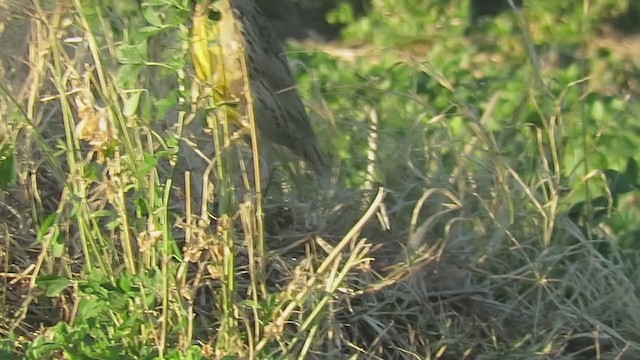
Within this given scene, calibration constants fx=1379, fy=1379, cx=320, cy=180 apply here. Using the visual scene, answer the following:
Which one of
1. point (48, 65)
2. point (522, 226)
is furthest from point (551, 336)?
point (48, 65)

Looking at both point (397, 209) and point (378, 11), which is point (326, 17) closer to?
point (378, 11)

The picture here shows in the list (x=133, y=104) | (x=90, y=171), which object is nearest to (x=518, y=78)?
(x=90, y=171)

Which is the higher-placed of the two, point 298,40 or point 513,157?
point 513,157

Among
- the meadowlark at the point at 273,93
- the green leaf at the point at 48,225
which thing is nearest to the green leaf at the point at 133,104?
the green leaf at the point at 48,225

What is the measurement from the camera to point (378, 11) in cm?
1147

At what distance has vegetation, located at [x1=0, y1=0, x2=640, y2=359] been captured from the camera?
305 cm

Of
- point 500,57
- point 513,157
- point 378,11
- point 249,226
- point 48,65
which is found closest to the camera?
point 249,226

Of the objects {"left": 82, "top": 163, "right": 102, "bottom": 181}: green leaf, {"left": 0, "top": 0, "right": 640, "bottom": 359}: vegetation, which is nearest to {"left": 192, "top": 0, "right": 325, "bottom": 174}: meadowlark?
{"left": 0, "top": 0, "right": 640, "bottom": 359}: vegetation

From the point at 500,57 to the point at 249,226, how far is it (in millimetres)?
7451

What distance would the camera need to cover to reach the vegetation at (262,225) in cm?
305

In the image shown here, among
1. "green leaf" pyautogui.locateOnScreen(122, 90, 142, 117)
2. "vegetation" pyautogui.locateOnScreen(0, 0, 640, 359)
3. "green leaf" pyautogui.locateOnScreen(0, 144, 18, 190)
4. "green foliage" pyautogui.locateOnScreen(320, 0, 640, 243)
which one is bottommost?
"green foliage" pyautogui.locateOnScreen(320, 0, 640, 243)

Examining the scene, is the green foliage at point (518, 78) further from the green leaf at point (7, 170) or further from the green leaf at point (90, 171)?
the green leaf at point (7, 170)

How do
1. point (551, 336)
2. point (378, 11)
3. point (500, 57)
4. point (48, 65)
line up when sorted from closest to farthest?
point (48, 65)
point (551, 336)
point (500, 57)
point (378, 11)

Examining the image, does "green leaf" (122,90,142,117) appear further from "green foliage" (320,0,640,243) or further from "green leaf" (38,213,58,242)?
"green foliage" (320,0,640,243)
